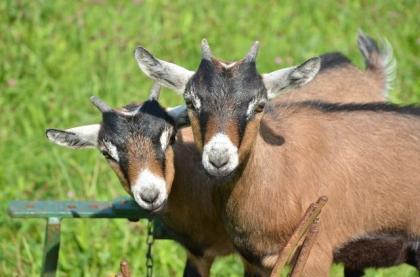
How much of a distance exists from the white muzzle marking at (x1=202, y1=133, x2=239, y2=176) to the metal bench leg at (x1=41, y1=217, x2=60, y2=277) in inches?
52.5

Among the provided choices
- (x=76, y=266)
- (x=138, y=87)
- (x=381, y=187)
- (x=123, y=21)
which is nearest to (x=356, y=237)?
(x=381, y=187)

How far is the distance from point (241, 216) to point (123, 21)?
5.48 meters

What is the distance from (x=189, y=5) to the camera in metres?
11.3

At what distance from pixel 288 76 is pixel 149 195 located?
3.10ft

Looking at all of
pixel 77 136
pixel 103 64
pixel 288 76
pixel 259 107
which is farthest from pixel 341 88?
pixel 103 64

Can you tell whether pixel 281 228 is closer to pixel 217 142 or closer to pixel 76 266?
pixel 217 142

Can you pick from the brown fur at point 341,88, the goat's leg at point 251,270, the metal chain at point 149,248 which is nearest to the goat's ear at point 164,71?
the metal chain at point 149,248

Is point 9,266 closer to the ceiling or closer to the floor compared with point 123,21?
closer to the floor

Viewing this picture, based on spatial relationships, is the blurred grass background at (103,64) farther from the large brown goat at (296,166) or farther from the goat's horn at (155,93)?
the goat's horn at (155,93)

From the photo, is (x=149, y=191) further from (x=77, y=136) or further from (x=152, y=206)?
(x=77, y=136)

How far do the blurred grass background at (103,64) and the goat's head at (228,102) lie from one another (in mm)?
2362

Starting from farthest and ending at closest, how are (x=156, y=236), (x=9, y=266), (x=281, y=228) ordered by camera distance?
(x=9, y=266)
(x=156, y=236)
(x=281, y=228)

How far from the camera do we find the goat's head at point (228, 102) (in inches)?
198

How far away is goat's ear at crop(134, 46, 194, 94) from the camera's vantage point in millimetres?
5531
